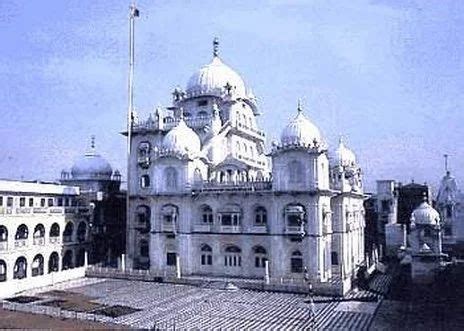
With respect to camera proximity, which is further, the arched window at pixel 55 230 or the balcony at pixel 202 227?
the arched window at pixel 55 230

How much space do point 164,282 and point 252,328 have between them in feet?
57.7

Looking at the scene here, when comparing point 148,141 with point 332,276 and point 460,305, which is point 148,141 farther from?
point 460,305

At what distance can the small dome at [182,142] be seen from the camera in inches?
1881

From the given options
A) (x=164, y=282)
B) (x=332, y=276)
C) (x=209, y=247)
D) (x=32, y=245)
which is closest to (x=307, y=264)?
(x=332, y=276)

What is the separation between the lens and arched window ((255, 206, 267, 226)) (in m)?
45.3

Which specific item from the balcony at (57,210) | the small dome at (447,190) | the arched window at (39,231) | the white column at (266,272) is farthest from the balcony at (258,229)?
the small dome at (447,190)

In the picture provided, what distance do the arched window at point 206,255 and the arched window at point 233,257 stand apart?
1.42m

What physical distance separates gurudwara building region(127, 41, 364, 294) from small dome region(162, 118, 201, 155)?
0.09 m

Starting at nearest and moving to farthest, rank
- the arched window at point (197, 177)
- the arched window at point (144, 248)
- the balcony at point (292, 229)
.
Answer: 1. the balcony at point (292, 229)
2. the arched window at point (197, 177)
3. the arched window at point (144, 248)

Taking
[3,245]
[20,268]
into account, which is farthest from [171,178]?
[20,268]

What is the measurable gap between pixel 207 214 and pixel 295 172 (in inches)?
367

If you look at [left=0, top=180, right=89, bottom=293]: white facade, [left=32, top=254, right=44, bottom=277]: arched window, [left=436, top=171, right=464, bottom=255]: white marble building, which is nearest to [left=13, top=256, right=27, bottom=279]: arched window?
[left=0, top=180, right=89, bottom=293]: white facade

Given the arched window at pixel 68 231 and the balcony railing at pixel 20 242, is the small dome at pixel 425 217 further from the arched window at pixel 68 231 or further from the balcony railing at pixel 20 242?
the balcony railing at pixel 20 242

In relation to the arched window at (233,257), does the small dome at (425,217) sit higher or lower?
higher
